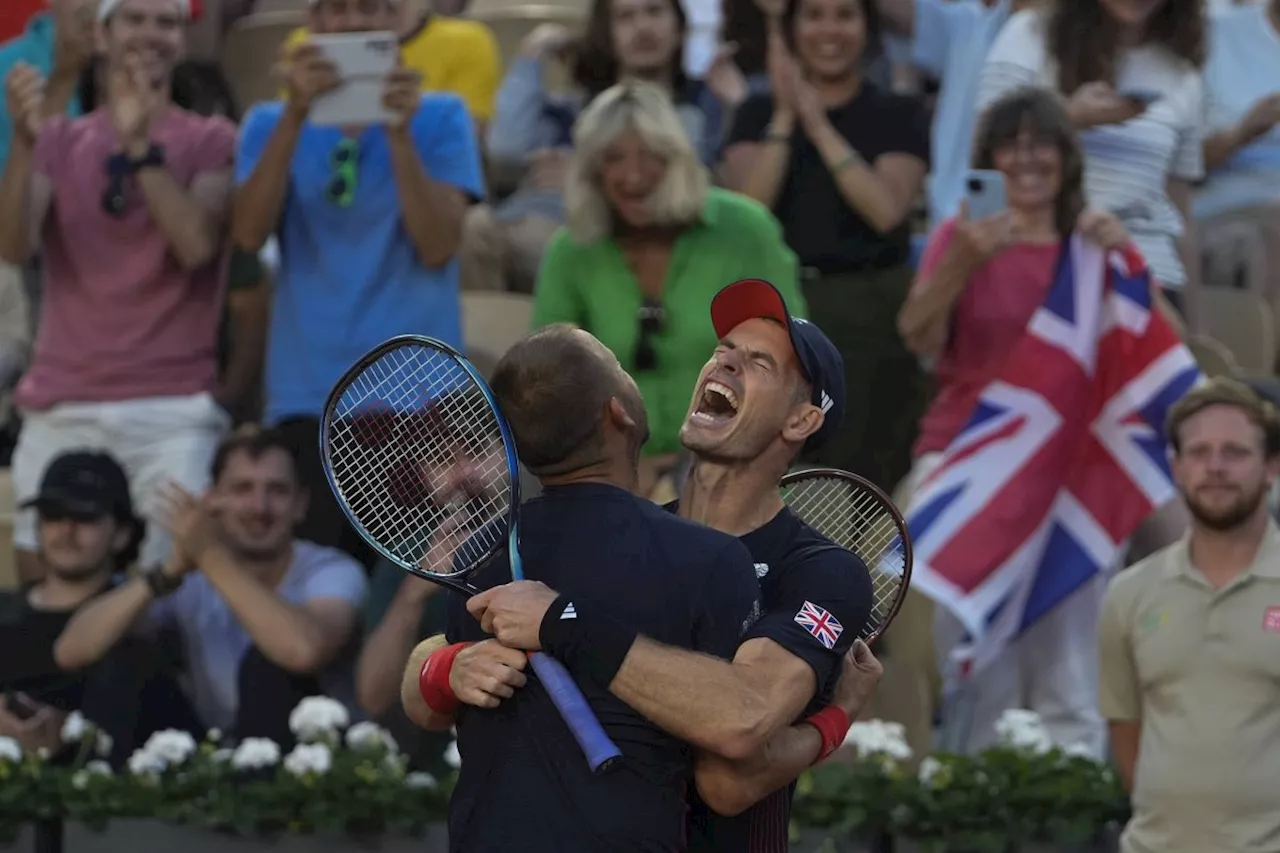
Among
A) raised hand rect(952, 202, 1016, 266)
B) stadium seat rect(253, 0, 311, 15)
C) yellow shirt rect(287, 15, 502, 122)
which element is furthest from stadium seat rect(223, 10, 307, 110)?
raised hand rect(952, 202, 1016, 266)

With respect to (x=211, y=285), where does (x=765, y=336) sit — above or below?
above

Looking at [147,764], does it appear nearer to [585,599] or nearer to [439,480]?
[439,480]

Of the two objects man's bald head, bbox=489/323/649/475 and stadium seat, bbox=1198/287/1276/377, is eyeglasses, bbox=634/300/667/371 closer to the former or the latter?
stadium seat, bbox=1198/287/1276/377

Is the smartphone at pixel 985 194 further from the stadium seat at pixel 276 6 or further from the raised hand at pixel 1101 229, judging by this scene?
the stadium seat at pixel 276 6

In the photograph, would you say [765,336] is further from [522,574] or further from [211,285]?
[211,285]

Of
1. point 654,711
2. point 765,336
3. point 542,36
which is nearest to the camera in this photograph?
point 654,711

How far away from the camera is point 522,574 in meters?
3.55

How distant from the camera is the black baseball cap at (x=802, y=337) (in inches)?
149

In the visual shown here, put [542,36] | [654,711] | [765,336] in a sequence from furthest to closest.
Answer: [542,36] < [765,336] < [654,711]

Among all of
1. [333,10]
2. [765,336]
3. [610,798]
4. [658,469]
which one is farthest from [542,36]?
[610,798]

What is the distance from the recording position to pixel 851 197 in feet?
25.4

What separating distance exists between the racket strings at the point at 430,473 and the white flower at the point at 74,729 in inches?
124

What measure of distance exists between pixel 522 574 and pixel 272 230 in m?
4.30

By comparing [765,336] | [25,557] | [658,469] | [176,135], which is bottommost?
[25,557]
